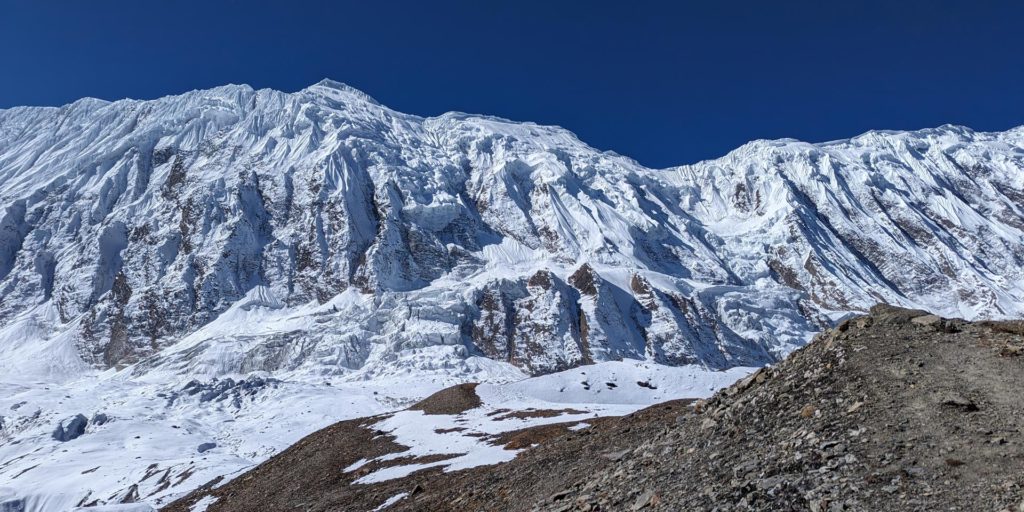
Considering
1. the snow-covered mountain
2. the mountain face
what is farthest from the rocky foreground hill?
the mountain face

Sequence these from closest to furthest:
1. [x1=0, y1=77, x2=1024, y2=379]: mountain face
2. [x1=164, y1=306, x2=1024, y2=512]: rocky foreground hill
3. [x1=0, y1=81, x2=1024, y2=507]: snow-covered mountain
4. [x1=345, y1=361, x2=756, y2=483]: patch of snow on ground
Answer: [x1=164, y1=306, x2=1024, y2=512]: rocky foreground hill
[x1=345, y1=361, x2=756, y2=483]: patch of snow on ground
[x1=0, y1=81, x2=1024, y2=507]: snow-covered mountain
[x1=0, y1=77, x2=1024, y2=379]: mountain face

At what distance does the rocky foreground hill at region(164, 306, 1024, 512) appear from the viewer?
10.0m

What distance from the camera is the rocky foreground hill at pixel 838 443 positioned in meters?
10.0

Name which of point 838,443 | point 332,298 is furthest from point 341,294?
point 838,443

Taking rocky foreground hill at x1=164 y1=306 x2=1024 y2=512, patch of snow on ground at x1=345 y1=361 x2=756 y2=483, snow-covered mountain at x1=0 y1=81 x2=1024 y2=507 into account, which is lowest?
patch of snow on ground at x1=345 y1=361 x2=756 y2=483

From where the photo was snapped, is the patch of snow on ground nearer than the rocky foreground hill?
No

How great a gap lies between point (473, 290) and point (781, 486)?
15314 centimetres

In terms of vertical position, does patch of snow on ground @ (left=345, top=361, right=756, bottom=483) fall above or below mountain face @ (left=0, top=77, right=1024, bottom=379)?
below

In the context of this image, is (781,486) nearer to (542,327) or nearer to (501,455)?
(501,455)

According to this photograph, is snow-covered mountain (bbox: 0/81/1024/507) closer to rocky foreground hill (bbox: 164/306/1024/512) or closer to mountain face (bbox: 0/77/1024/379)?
mountain face (bbox: 0/77/1024/379)

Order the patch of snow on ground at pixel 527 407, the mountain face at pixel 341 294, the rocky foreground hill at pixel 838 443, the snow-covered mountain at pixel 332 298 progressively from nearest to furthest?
the rocky foreground hill at pixel 838 443 < the patch of snow on ground at pixel 527 407 < the snow-covered mountain at pixel 332 298 < the mountain face at pixel 341 294

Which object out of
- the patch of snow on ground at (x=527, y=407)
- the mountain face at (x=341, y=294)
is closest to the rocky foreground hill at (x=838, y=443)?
the patch of snow on ground at (x=527, y=407)

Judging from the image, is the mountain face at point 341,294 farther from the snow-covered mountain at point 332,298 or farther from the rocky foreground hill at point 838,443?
the rocky foreground hill at point 838,443

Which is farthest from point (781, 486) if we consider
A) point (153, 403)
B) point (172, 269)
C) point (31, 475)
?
point (172, 269)
